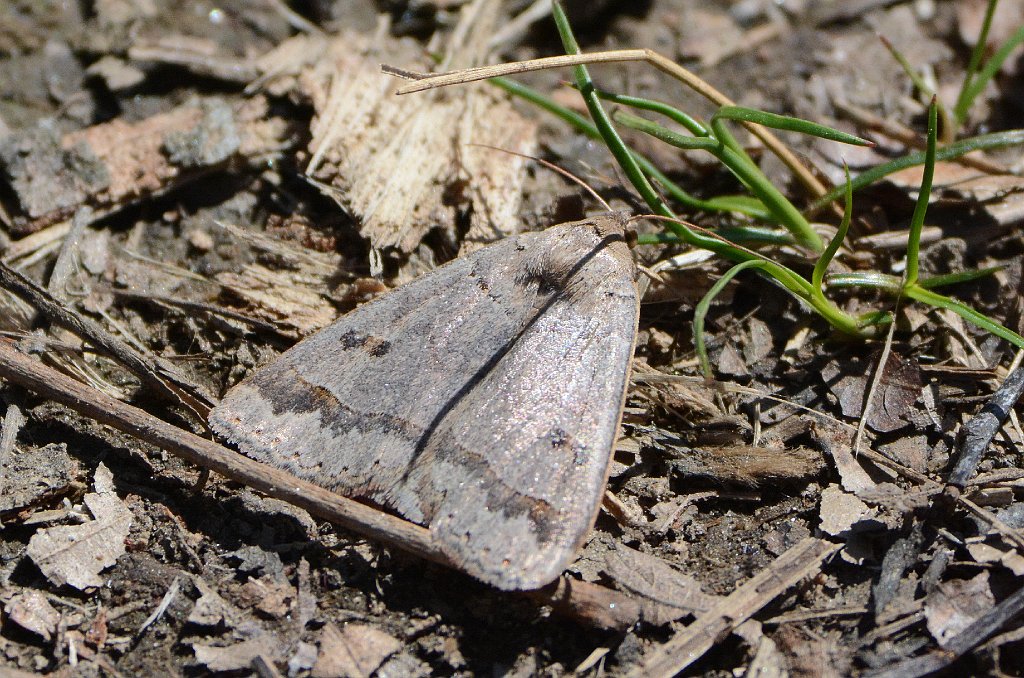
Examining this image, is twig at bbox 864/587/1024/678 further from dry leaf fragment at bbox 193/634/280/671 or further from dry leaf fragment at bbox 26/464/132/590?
dry leaf fragment at bbox 26/464/132/590

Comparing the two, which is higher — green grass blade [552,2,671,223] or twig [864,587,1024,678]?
Answer: green grass blade [552,2,671,223]

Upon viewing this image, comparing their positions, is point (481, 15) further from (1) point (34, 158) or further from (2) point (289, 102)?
(1) point (34, 158)

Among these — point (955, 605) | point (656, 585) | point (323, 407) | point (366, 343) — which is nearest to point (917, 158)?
point (955, 605)

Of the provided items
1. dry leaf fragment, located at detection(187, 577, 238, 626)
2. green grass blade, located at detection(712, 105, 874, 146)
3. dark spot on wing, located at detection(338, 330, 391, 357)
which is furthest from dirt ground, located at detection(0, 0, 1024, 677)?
green grass blade, located at detection(712, 105, 874, 146)

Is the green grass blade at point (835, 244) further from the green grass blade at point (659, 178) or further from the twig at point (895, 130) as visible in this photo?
the twig at point (895, 130)

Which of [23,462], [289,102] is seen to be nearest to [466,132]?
[289,102]

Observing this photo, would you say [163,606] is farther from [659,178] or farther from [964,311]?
[964,311]

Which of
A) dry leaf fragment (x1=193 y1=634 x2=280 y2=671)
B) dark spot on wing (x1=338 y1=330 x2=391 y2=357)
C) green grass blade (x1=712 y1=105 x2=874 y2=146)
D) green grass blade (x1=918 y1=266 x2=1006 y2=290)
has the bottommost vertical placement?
dry leaf fragment (x1=193 y1=634 x2=280 y2=671)
